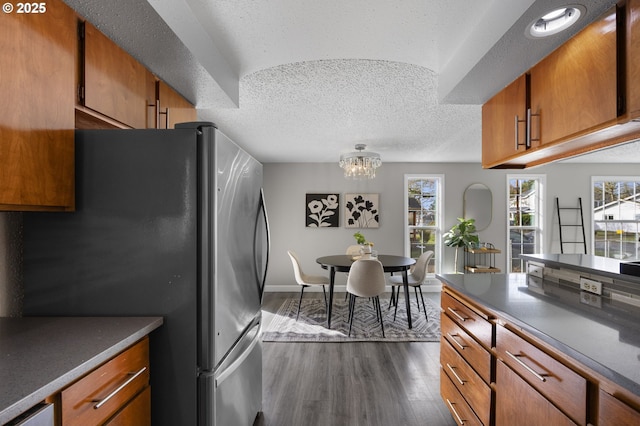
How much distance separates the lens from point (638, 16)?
113 centimetres

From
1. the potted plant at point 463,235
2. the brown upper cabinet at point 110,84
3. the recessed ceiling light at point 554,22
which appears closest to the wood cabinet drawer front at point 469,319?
the recessed ceiling light at point 554,22

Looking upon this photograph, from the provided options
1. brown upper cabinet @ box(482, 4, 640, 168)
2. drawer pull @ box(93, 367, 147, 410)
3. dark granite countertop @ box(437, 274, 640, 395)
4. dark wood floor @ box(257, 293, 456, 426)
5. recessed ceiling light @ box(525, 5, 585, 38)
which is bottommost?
dark wood floor @ box(257, 293, 456, 426)

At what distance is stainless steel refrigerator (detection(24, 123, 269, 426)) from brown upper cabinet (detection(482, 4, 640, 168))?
158 centimetres

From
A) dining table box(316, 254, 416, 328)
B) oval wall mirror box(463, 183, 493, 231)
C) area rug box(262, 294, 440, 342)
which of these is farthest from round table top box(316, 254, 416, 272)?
oval wall mirror box(463, 183, 493, 231)

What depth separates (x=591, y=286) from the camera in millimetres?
1714

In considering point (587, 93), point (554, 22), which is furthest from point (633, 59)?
point (554, 22)

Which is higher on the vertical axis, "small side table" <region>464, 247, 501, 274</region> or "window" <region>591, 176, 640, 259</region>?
"window" <region>591, 176, 640, 259</region>

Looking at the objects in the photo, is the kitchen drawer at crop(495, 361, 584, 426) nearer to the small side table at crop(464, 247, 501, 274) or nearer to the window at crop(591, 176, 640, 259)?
the small side table at crop(464, 247, 501, 274)

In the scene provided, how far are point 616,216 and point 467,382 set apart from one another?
5.99 meters

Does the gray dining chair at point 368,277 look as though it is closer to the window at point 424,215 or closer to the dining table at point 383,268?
the dining table at point 383,268

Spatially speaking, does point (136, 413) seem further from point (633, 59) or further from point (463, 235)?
point (463, 235)

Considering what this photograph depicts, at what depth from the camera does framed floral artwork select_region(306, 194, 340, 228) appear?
5980mm

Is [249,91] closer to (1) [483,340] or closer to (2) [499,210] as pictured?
(1) [483,340]

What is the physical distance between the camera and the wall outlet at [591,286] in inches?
65.6
